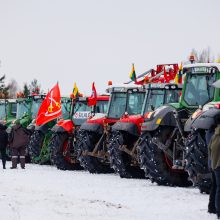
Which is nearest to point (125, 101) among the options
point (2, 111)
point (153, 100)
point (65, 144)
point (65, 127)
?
point (153, 100)

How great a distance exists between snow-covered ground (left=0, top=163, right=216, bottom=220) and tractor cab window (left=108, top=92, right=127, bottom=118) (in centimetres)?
293

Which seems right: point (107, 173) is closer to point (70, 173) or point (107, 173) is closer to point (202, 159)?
point (70, 173)

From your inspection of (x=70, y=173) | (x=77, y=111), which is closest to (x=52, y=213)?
(x=70, y=173)

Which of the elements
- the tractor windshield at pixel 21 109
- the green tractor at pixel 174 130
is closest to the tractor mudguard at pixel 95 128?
the green tractor at pixel 174 130

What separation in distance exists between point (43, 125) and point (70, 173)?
5217 millimetres

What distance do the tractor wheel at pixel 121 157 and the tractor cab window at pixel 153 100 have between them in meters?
0.81

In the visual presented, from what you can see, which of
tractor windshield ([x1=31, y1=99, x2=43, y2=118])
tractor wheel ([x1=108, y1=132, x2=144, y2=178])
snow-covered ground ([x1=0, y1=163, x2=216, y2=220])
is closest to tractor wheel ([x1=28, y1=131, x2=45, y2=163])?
tractor windshield ([x1=31, y1=99, x2=43, y2=118])

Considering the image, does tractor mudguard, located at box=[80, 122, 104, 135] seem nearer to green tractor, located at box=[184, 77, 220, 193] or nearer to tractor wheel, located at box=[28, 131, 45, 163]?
tractor wheel, located at box=[28, 131, 45, 163]

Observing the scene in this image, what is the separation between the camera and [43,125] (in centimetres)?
2836

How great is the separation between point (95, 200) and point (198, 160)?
2.24m

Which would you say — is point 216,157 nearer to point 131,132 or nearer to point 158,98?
point 131,132

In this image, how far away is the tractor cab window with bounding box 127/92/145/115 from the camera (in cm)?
2220

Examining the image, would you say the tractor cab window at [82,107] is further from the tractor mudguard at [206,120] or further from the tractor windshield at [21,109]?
the tractor mudguard at [206,120]

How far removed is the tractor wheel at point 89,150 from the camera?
23047mm
